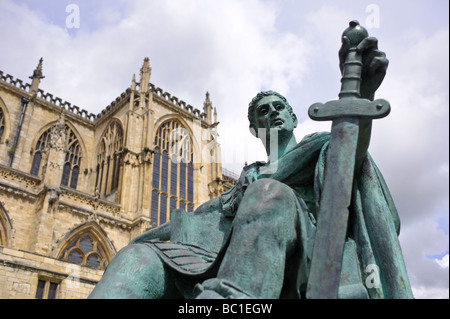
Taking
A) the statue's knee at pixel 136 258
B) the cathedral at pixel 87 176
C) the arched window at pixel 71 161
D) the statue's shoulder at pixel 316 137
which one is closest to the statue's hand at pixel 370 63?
the statue's shoulder at pixel 316 137

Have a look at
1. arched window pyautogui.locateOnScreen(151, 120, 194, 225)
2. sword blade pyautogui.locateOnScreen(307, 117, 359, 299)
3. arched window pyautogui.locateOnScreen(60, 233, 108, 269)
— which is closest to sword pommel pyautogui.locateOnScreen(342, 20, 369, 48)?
sword blade pyautogui.locateOnScreen(307, 117, 359, 299)

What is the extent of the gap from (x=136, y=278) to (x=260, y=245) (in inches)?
18.8

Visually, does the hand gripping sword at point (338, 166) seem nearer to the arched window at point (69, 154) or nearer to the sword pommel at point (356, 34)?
the sword pommel at point (356, 34)

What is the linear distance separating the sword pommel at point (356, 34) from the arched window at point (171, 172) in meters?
22.0

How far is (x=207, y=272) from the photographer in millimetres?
1581

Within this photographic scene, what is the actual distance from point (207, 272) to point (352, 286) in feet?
1.67

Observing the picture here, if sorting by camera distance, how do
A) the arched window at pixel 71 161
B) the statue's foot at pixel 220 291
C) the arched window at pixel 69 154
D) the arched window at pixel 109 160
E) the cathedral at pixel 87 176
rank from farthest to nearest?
the arched window at pixel 71 161 < the arched window at pixel 69 154 < the arched window at pixel 109 160 < the cathedral at pixel 87 176 < the statue's foot at pixel 220 291

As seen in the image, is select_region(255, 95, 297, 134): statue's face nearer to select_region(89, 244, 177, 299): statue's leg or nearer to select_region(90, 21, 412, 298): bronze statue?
select_region(90, 21, 412, 298): bronze statue

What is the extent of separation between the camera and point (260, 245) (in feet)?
4.94

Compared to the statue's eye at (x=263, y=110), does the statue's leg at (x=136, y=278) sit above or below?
below

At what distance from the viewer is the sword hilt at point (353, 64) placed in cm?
165

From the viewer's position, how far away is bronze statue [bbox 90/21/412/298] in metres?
1.45

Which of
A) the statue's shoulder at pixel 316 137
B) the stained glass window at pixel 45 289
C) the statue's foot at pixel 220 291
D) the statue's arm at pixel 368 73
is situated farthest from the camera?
the stained glass window at pixel 45 289
